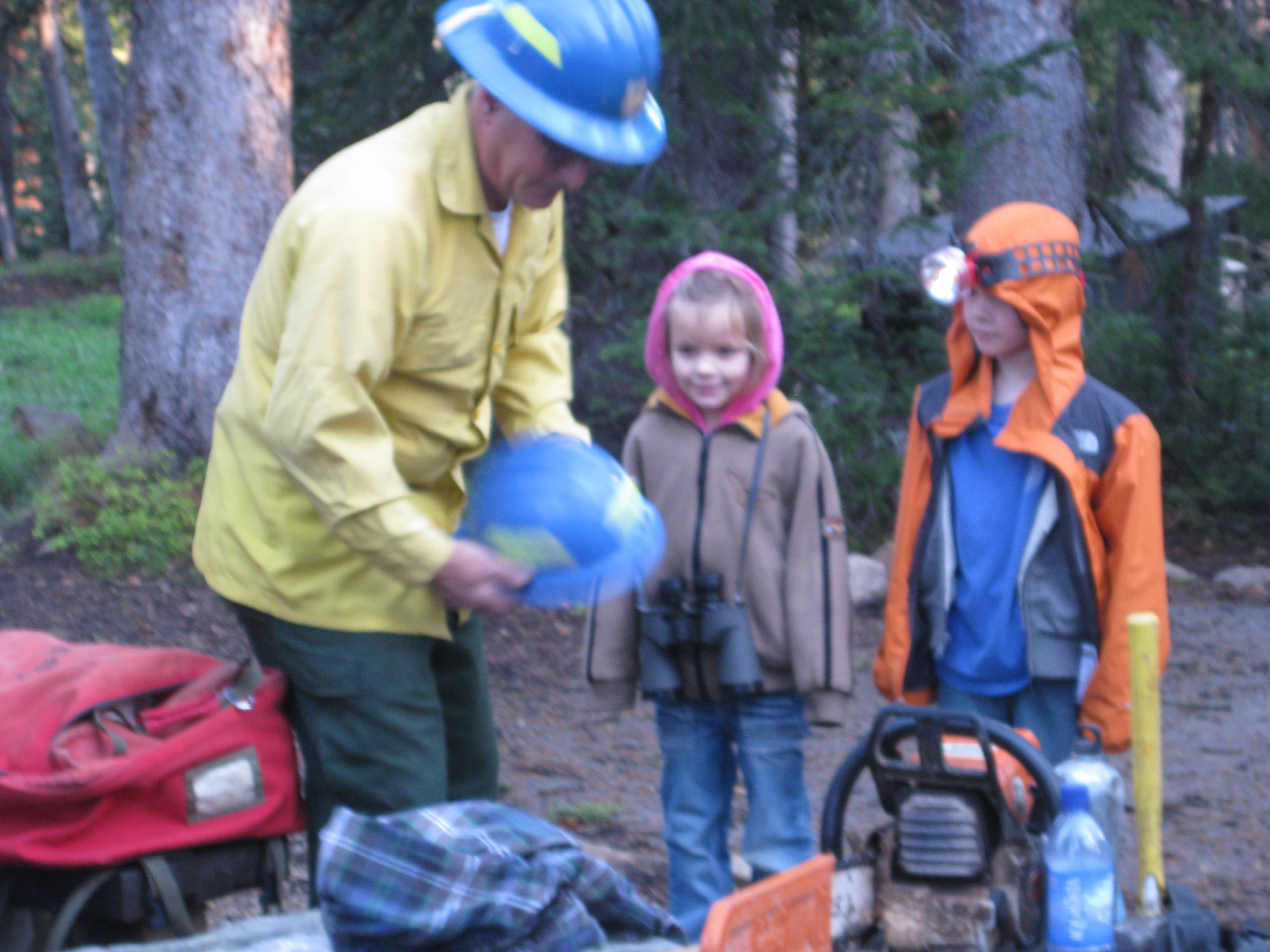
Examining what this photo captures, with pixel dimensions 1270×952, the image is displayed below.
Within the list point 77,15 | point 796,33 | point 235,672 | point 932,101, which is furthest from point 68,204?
point 235,672

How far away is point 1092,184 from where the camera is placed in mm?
8016

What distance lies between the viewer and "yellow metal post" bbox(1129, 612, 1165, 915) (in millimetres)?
2756

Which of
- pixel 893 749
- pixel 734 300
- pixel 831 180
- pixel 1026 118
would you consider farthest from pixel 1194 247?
pixel 893 749

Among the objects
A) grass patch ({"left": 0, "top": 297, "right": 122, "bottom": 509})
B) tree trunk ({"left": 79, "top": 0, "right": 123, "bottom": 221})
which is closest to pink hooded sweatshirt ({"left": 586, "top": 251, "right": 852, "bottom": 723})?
grass patch ({"left": 0, "top": 297, "right": 122, "bottom": 509})

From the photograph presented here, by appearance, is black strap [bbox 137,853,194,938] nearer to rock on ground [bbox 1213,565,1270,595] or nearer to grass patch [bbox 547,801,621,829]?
grass patch [bbox 547,801,621,829]

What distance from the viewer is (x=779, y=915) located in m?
2.11

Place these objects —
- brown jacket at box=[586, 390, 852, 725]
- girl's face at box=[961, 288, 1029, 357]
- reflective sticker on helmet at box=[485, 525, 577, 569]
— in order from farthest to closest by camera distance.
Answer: girl's face at box=[961, 288, 1029, 357] < brown jacket at box=[586, 390, 852, 725] < reflective sticker on helmet at box=[485, 525, 577, 569]

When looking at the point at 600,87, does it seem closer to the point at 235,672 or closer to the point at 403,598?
the point at 403,598

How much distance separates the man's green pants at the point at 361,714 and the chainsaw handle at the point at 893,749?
793 millimetres

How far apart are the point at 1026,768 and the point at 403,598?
123cm

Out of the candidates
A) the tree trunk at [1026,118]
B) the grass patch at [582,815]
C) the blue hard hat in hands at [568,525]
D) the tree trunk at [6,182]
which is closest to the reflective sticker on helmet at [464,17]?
the blue hard hat in hands at [568,525]

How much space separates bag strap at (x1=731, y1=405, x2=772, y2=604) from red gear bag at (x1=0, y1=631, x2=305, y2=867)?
1121 millimetres

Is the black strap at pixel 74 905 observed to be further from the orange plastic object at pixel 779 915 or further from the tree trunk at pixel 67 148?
the tree trunk at pixel 67 148

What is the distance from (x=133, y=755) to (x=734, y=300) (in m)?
1.70
